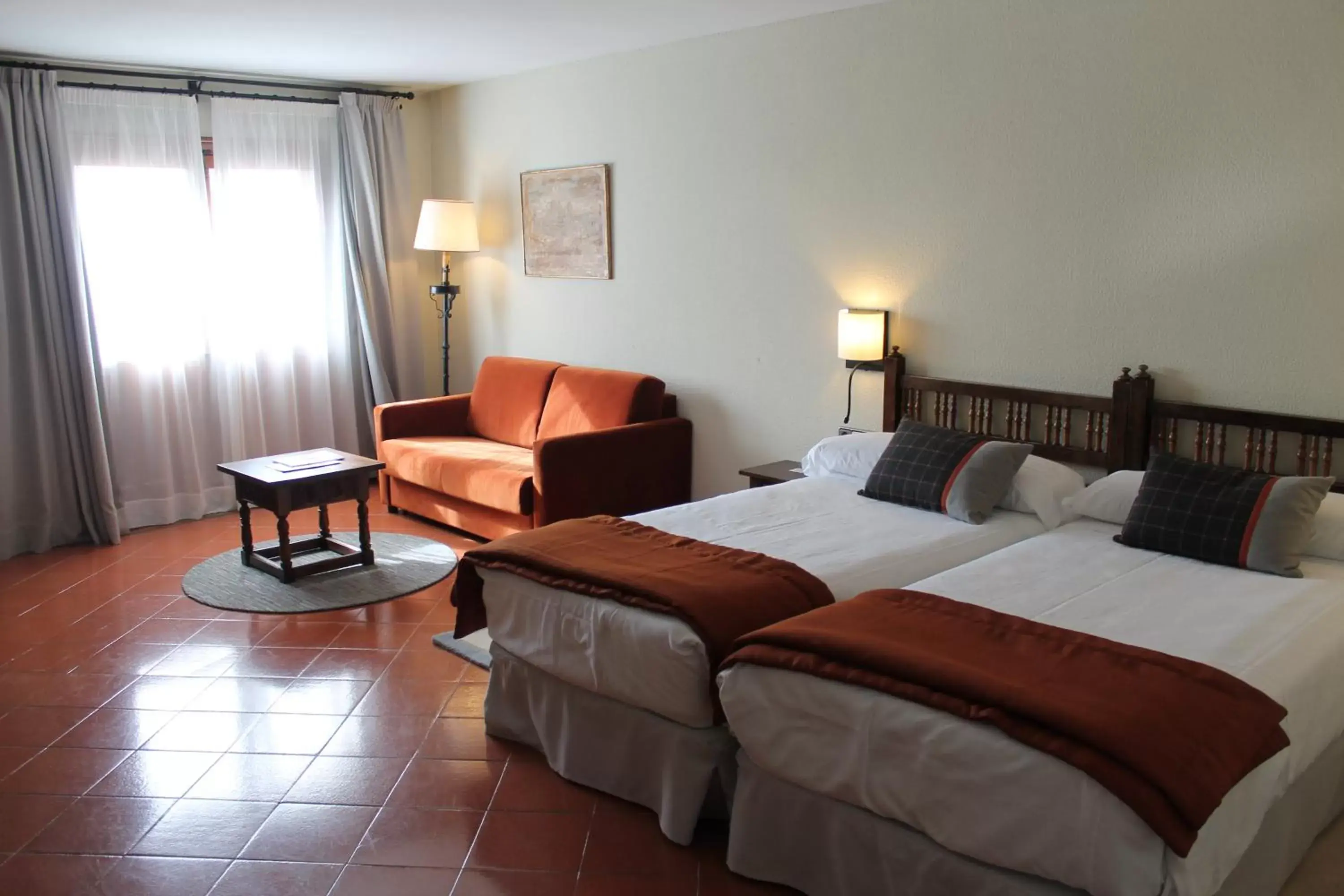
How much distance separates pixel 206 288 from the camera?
5547 mm

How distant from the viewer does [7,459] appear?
4965 mm

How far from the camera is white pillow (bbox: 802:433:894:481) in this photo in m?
3.86

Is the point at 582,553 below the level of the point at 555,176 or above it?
below

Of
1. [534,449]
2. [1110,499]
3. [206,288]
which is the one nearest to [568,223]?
[534,449]

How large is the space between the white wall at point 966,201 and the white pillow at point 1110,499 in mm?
373

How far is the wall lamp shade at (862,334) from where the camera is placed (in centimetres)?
Answer: 407

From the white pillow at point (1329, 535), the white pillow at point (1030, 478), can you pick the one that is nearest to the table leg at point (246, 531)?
the white pillow at point (1030, 478)

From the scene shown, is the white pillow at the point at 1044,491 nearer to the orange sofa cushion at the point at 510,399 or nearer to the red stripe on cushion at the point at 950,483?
the red stripe on cushion at the point at 950,483

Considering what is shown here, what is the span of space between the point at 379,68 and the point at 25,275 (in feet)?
6.36

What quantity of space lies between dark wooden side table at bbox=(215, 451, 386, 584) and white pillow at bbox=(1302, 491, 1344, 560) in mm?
3397

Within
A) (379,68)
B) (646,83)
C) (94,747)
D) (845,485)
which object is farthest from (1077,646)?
(379,68)

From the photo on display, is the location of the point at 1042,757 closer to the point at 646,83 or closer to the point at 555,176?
the point at 646,83

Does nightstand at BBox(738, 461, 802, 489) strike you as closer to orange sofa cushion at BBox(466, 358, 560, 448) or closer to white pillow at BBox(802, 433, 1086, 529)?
white pillow at BBox(802, 433, 1086, 529)

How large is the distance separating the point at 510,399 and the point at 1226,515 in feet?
11.9
